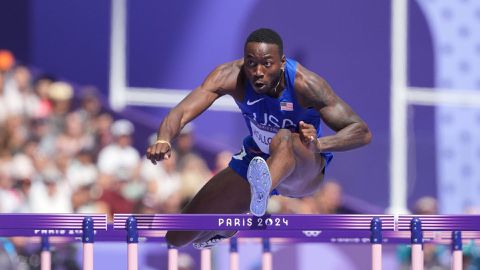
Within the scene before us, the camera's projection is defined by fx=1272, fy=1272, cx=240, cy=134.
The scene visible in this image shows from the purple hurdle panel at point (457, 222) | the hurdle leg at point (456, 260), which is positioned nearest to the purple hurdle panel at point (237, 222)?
the purple hurdle panel at point (457, 222)

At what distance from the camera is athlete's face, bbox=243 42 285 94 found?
856 cm

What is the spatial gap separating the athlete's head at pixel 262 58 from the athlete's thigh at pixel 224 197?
1.01 m

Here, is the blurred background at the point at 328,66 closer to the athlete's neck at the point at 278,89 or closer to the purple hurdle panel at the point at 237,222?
the athlete's neck at the point at 278,89

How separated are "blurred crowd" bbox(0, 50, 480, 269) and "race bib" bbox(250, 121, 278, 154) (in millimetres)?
4226

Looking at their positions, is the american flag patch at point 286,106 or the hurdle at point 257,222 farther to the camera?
the american flag patch at point 286,106

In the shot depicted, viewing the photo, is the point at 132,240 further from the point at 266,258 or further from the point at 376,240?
the point at 266,258

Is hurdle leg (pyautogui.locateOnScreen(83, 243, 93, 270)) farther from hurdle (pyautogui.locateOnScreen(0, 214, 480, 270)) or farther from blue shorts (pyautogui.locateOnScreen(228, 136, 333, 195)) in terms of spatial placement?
blue shorts (pyautogui.locateOnScreen(228, 136, 333, 195))

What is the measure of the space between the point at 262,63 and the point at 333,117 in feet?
1.99

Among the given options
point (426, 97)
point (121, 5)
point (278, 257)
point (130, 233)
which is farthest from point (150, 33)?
point (130, 233)

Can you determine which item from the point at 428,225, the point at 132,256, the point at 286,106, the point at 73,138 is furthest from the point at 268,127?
the point at 73,138

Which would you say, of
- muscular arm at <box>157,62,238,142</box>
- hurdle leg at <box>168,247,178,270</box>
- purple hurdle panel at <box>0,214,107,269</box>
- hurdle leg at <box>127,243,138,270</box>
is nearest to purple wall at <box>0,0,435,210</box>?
hurdle leg at <box>168,247,178,270</box>

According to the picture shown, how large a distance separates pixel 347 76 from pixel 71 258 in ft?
21.8

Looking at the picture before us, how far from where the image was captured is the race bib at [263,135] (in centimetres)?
909

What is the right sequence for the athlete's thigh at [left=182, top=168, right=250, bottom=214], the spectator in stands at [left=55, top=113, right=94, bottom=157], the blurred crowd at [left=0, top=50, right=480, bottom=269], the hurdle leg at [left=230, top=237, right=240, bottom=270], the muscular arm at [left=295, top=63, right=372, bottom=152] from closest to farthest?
the muscular arm at [left=295, top=63, right=372, bottom=152] < the athlete's thigh at [left=182, top=168, right=250, bottom=214] < the hurdle leg at [left=230, top=237, right=240, bottom=270] < the blurred crowd at [left=0, top=50, right=480, bottom=269] < the spectator in stands at [left=55, top=113, right=94, bottom=157]
